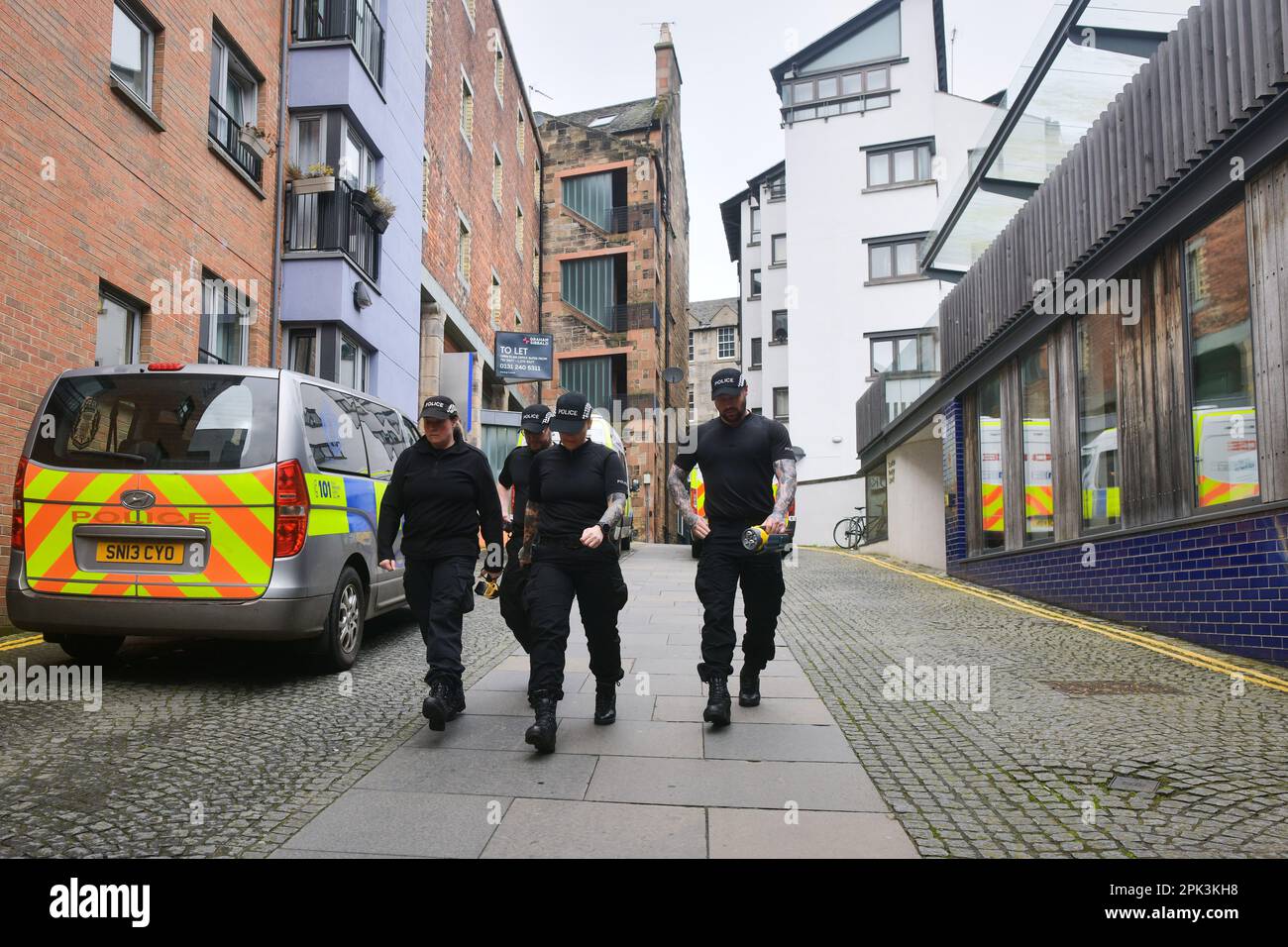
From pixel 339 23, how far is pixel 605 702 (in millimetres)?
13113

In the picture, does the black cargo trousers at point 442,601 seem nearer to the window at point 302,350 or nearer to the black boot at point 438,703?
the black boot at point 438,703

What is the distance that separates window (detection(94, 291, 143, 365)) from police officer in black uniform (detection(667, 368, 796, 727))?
22.3 feet

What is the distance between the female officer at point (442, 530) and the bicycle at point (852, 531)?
21.6 m

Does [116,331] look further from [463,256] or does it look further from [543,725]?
[463,256]

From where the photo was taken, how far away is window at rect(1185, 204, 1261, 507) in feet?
22.1

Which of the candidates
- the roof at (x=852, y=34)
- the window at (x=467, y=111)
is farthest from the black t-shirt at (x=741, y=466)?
the roof at (x=852, y=34)

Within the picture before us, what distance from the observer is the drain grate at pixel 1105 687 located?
5.61 meters

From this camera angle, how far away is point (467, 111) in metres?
22.2

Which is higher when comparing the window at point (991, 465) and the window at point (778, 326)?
the window at point (778, 326)

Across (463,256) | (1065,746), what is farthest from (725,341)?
(1065,746)

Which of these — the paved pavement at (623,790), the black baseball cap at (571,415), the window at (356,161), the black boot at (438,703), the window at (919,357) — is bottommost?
the paved pavement at (623,790)
